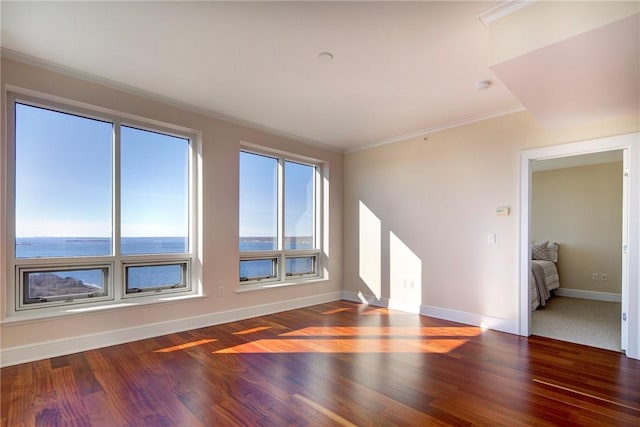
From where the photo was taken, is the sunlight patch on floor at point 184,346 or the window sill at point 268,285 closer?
the sunlight patch on floor at point 184,346

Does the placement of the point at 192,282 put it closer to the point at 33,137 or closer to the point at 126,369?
the point at 126,369

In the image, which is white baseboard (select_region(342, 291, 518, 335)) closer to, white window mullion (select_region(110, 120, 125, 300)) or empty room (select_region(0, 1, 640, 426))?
empty room (select_region(0, 1, 640, 426))

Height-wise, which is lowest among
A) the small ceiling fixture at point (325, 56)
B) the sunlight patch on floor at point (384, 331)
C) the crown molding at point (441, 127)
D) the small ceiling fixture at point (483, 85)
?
the sunlight patch on floor at point (384, 331)

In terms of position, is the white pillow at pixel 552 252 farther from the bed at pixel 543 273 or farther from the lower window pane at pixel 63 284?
the lower window pane at pixel 63 284

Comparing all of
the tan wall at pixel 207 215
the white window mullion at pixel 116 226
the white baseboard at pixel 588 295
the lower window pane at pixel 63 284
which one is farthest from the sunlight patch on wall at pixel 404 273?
the lower window pane at pixel 63 284

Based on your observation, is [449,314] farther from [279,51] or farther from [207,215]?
[279,51]

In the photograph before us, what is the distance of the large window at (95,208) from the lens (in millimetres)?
3002

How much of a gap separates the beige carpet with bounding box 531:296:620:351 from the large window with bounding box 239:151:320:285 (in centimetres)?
334

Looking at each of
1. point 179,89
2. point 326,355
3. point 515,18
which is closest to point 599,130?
point 515,18

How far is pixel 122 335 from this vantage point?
11.0ft

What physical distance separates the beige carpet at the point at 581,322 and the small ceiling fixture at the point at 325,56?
3772 mm

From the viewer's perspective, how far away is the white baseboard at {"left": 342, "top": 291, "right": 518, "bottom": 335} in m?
3.85

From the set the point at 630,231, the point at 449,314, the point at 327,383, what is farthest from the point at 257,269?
the point at 630,231

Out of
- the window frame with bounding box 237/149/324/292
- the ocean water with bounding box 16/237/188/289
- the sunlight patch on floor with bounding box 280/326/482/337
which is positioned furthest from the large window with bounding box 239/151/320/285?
the sunlight patch on floor with bounding box 280/326/482/337
